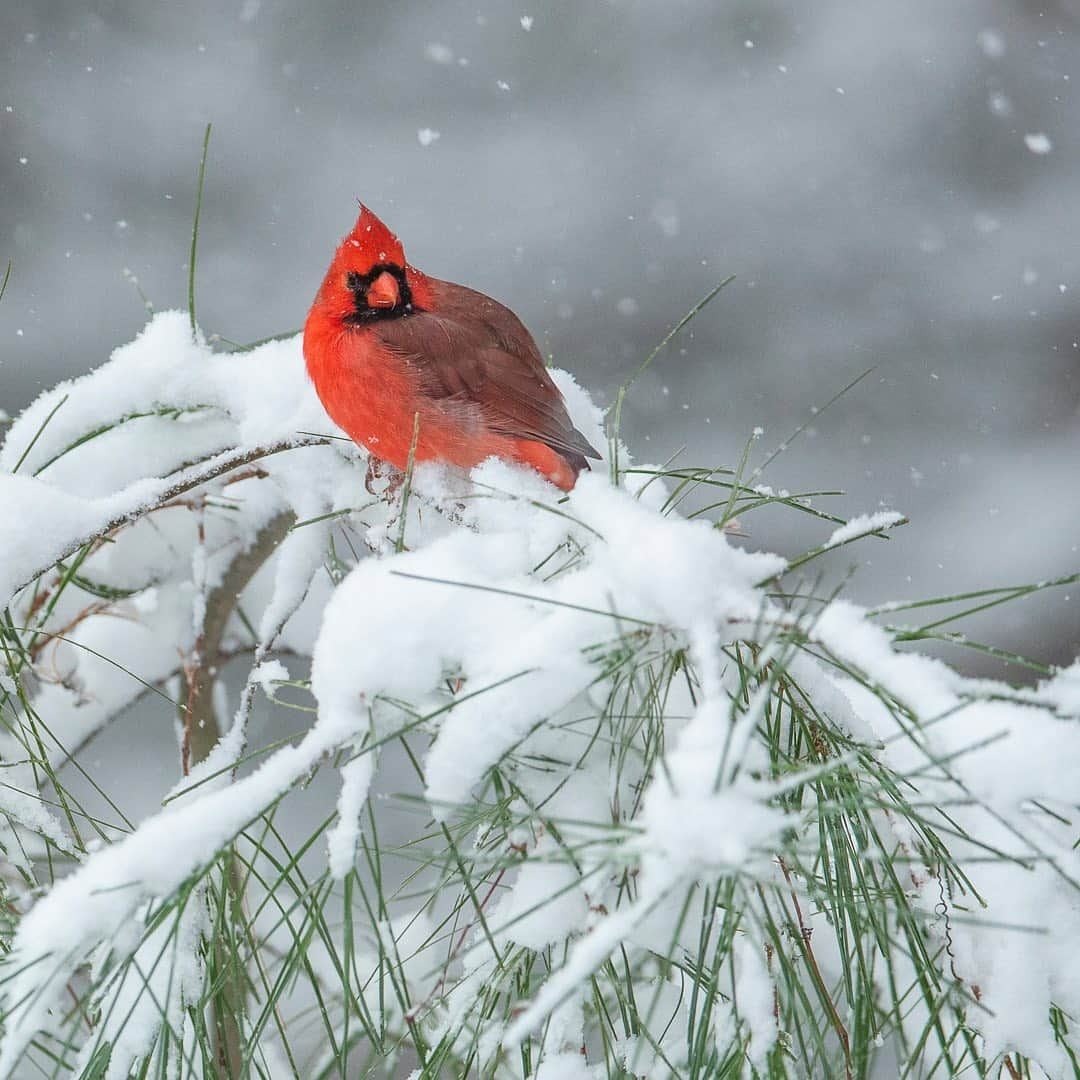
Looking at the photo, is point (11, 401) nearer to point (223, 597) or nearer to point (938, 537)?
point (223, 597)

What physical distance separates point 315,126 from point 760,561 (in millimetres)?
2446

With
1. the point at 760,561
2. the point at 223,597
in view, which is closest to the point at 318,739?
the point at 760,561

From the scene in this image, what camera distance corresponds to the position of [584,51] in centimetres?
274

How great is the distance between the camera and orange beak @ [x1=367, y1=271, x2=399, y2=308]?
1.19 m

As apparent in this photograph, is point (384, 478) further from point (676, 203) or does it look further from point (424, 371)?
point (676, 203)

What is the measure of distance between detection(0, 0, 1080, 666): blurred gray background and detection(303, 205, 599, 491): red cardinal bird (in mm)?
1324

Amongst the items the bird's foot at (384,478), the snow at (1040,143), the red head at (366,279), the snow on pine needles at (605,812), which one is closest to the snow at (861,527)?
the snow on pine needles at (605,812)

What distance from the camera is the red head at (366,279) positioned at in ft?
3.86

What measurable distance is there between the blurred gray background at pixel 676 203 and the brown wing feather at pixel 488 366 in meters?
1.30

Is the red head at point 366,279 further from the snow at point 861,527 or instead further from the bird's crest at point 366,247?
the snow at point 861,527

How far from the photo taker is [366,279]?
1188 mm

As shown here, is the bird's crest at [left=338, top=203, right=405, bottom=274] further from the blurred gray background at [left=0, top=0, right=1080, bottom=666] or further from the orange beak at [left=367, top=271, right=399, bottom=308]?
the blurred gray background at [left=0, top=0, right=1080, bottom=666]

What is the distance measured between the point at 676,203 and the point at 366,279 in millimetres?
1696

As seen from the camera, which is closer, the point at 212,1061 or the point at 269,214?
the point at 212,1061
